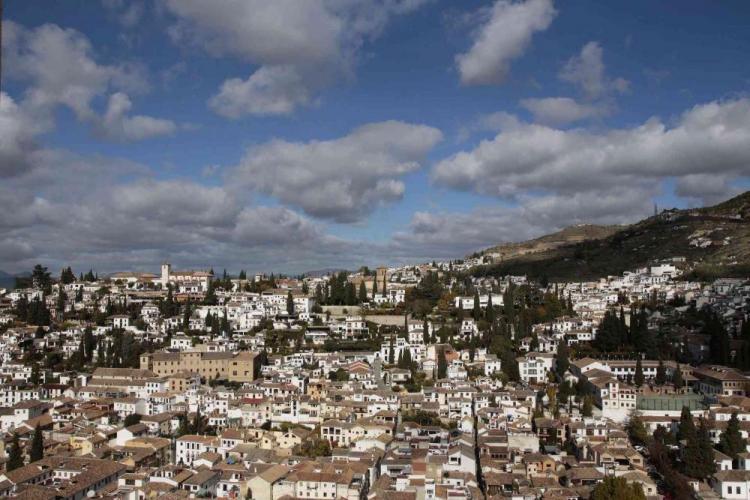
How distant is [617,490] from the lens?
677 inches

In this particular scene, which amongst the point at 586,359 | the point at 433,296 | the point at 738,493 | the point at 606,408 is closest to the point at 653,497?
the point at 738,493

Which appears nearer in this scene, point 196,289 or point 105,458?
point 105,458

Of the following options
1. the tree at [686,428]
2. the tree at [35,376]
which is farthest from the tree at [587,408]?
the tree at [35,376]

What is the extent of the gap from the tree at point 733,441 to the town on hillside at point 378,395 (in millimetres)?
39

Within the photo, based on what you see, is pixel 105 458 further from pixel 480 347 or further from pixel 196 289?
pixel 196 289

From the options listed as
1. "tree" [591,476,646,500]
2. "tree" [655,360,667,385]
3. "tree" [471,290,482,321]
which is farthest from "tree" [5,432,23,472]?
Result: "tree" [471,290,482,321]

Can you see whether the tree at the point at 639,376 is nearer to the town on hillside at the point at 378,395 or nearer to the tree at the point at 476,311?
the town on hillside at the point at 378,395

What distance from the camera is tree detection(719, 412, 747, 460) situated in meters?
20.5

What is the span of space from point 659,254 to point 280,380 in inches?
1752

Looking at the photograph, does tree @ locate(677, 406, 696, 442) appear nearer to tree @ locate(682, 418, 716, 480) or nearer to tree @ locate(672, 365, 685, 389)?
tree @ locate(682, 418, 716, 480)

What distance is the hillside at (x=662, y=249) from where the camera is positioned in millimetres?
56031

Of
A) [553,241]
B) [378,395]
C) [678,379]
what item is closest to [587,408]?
[678,379]

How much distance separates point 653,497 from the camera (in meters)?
18.4

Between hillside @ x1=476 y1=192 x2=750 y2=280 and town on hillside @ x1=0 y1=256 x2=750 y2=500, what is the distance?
1237cm
